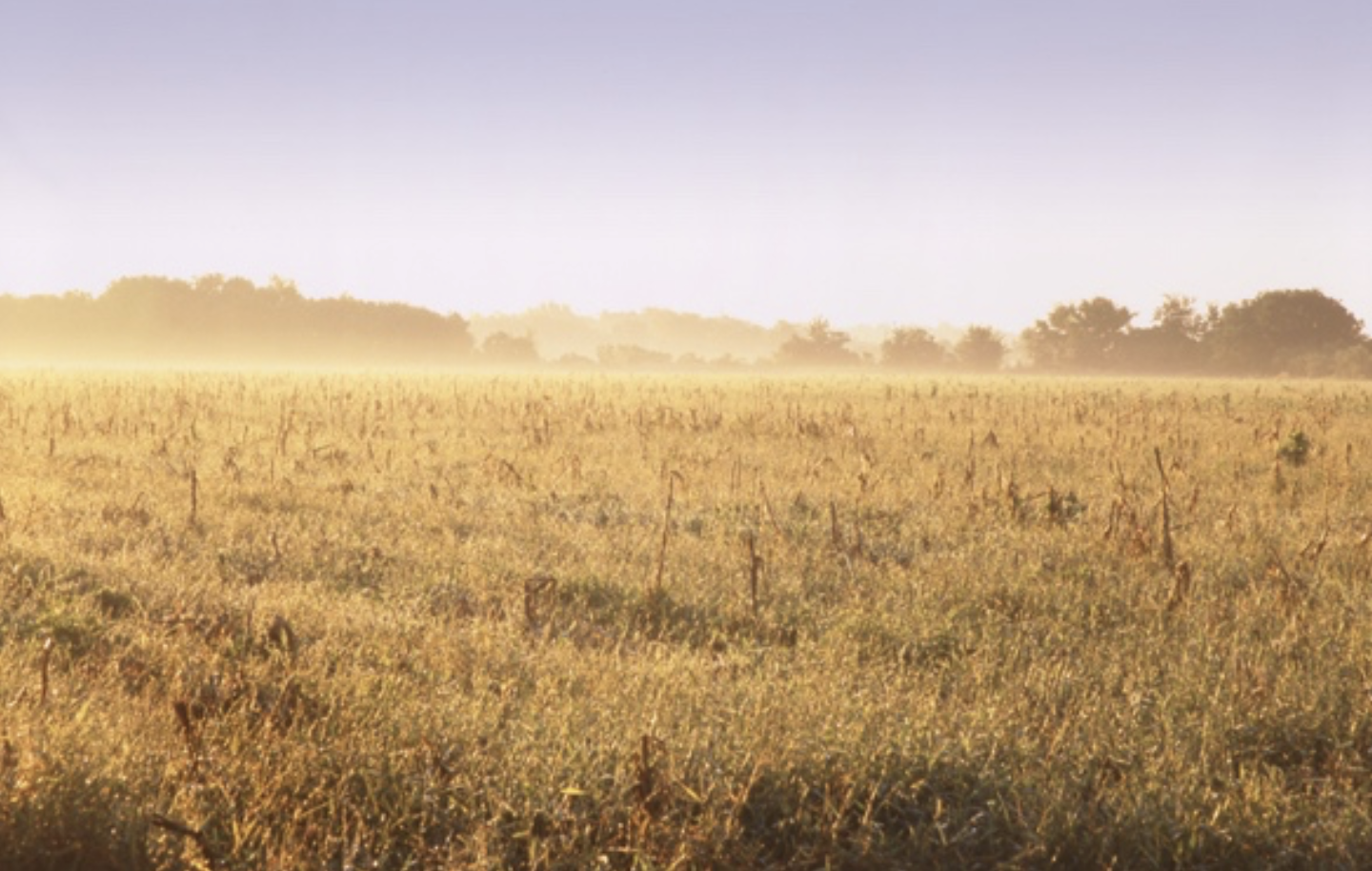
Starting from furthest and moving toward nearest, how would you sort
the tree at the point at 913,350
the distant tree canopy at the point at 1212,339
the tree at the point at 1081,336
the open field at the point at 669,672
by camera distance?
the tree at the point at 913,350 → the tree at the point at 1081,336 → the distant tree canopy at the point at 1212,339 → the open field at the point at 669,672

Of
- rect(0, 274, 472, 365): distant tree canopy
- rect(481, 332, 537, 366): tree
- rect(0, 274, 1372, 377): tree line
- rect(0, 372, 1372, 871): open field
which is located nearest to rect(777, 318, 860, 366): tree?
rect(0, 274, 1372, 377): tree line

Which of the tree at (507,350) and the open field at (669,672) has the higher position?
the tree at (507,350)

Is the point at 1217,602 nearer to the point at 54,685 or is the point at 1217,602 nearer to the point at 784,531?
the point at 784,531

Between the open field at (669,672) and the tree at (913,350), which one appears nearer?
the open field at (669,672)

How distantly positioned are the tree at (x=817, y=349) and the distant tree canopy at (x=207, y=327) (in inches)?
941

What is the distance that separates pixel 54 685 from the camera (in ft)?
14.3

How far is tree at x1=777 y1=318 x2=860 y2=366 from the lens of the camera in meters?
79.1

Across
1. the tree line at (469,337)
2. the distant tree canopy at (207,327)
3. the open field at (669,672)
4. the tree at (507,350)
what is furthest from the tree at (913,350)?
the open field at (669,672)

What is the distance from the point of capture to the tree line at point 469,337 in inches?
2509

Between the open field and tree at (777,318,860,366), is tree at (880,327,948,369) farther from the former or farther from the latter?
the open field

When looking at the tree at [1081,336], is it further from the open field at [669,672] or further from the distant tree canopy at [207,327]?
the open field at [669,672]

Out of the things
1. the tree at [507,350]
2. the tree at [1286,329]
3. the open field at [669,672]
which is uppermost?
the tree at [1286,329]

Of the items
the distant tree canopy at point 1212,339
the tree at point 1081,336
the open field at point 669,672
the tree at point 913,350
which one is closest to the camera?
the open field at point 669,672

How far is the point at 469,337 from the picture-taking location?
81188 millimetres
